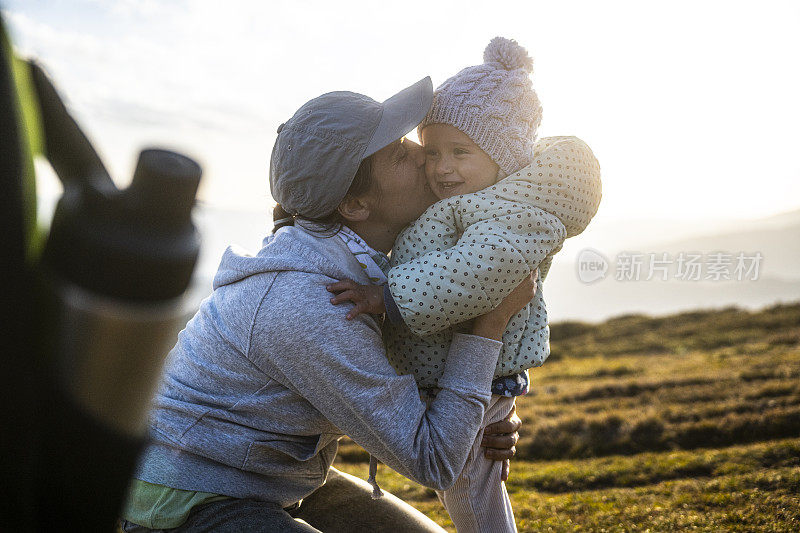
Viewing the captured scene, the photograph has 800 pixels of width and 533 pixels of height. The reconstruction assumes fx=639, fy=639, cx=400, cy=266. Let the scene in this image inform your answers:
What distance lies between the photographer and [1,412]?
90 centimetres

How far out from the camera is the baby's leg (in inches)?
116

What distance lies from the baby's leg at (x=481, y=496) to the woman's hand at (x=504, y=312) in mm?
460

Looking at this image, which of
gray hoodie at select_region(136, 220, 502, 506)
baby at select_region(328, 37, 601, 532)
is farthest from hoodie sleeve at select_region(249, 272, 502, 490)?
baby at select_region(328, 37, 601, 532)

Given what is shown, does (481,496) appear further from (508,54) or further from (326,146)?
(508,54)

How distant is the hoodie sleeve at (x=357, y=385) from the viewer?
2.36 meters

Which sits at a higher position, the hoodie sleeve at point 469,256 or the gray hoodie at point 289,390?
the hoodie sleeve at point 469,256

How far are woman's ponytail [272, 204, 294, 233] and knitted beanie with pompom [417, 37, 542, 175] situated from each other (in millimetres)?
814

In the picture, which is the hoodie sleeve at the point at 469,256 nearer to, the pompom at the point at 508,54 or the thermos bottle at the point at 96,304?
the pompom at the point at 508,54

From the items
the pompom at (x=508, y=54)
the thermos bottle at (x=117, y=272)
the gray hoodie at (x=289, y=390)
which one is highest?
the pompom at (x=508, y=54)

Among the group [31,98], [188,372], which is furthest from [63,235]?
[188,372]

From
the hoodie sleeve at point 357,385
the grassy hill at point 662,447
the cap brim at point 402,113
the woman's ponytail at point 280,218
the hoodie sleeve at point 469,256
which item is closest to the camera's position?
the hoodie sleeve at point 357,385

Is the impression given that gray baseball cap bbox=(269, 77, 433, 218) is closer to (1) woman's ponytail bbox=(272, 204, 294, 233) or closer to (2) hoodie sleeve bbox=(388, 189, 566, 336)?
(1) woman's ponytail bbox=(272, 204, 294, 233)

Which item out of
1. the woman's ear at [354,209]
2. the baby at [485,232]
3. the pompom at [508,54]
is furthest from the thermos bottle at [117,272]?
the pompom at [508,54]

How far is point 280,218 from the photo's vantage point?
118 inches
